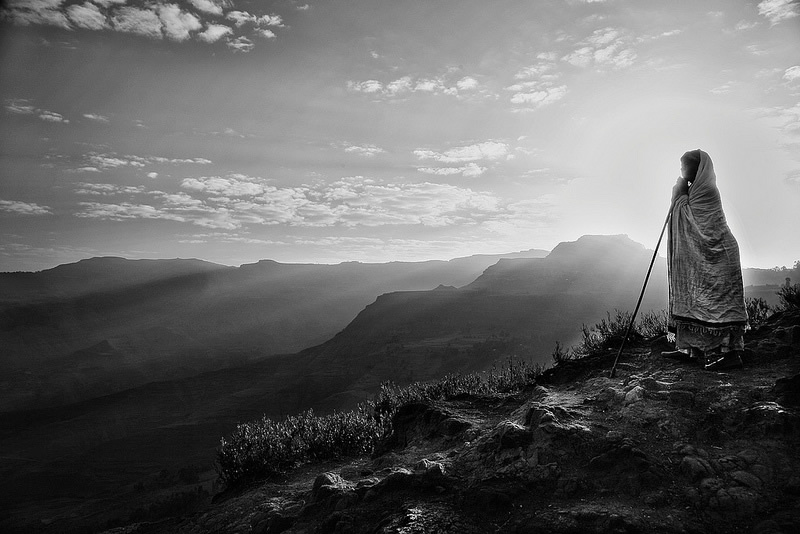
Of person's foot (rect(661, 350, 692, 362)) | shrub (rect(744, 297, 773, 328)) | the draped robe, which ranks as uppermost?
the draped robe

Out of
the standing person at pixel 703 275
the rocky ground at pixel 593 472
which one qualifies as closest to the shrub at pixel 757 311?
the rocky ground at pixel 593 472

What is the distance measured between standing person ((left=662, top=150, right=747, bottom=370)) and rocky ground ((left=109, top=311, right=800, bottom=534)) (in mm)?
326

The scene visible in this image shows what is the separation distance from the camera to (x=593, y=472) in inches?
134

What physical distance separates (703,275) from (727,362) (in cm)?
108

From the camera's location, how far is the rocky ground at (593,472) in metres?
2.86

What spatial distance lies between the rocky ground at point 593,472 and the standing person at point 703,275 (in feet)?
1.07

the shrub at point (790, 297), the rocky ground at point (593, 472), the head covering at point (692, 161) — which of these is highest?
the head covering at point (692, 161)

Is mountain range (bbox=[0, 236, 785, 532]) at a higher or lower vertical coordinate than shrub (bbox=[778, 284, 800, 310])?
lower

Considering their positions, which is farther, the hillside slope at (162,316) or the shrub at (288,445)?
the hillside slope at (162,316)

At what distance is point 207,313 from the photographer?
14938 centimetres

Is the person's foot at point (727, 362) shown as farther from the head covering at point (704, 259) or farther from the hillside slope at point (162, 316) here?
the hillside slope at point (162, 316)

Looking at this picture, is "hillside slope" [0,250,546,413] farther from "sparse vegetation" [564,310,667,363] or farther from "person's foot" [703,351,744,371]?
"person's foot" [703,351,744,371]

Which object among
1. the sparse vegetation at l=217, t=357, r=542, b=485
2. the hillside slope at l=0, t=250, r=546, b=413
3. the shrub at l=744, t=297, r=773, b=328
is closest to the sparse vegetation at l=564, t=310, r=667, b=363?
the sparse vegetation at l=217, t=357, r=542, b=485

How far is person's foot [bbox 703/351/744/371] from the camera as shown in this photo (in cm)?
477
